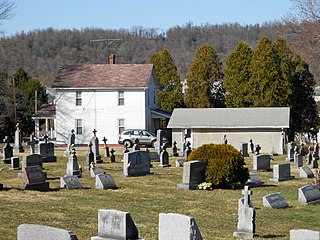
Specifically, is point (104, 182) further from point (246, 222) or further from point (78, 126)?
point (78, 126)

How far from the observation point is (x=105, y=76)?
179 ft

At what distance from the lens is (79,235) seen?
42.4 ft

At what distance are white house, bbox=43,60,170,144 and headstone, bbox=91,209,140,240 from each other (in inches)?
1657

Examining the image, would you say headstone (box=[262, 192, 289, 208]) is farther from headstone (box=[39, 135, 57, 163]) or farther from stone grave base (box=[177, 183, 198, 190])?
headstone (box=[39, 135, 57, 163])

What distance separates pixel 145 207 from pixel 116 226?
7.28 m

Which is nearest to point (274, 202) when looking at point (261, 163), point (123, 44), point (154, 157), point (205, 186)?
point (205, 186)

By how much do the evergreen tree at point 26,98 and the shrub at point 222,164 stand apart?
40.8 meters

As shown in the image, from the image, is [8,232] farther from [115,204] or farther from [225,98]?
[225,98]

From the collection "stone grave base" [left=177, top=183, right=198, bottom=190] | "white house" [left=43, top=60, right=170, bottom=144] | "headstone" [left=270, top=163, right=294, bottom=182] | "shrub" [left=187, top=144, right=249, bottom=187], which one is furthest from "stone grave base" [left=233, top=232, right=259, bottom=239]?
"white house" [left=43, top=60, right=170, bottom=144]

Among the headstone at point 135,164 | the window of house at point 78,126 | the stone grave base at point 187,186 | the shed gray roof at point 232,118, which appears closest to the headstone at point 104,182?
the stone grave base at point 187,186

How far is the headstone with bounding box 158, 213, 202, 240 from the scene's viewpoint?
962 cm

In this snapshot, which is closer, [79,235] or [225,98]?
[79,235]

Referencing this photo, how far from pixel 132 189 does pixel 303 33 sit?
84.5 feet

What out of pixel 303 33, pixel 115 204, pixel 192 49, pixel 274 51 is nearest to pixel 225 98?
pixel 274 51
